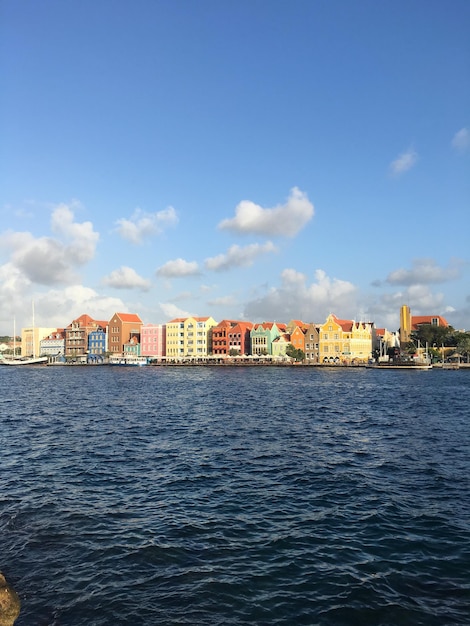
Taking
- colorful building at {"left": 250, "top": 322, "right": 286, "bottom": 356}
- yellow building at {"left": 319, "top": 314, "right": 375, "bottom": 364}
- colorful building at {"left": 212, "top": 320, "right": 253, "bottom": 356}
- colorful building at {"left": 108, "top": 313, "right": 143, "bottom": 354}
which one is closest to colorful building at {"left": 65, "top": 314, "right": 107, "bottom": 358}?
colorful building at {"left": 108, "top": 313, "right": 143, "bottom": 354}

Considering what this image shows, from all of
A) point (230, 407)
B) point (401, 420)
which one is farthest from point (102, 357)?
point (401, 420)

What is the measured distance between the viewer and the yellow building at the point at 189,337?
591 feet

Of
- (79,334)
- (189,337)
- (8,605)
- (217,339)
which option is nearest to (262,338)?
(217,339)

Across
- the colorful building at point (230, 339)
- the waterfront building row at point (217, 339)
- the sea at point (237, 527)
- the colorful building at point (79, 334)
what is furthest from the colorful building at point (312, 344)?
the sea at point (237, 527)

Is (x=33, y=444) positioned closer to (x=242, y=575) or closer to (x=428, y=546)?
(x=242, y=575)

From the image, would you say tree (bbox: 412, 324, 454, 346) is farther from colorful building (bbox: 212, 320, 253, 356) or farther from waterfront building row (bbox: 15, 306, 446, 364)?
colorful building (bbox: 212, 320, 253, 356)

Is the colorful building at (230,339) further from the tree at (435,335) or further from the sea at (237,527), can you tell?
the sea at (237,527)

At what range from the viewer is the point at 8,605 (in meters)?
11.0

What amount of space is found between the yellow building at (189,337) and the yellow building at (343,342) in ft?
133

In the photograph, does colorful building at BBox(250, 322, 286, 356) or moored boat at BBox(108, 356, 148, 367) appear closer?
colorful building at BBox(250, 322, 286, 356)

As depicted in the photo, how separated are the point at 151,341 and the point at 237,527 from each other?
17061cm

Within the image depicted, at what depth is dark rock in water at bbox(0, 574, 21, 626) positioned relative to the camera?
1061 cm

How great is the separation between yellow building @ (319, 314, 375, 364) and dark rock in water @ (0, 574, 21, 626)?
152 meters

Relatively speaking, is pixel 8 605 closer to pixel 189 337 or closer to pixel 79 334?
pixel 189 337
